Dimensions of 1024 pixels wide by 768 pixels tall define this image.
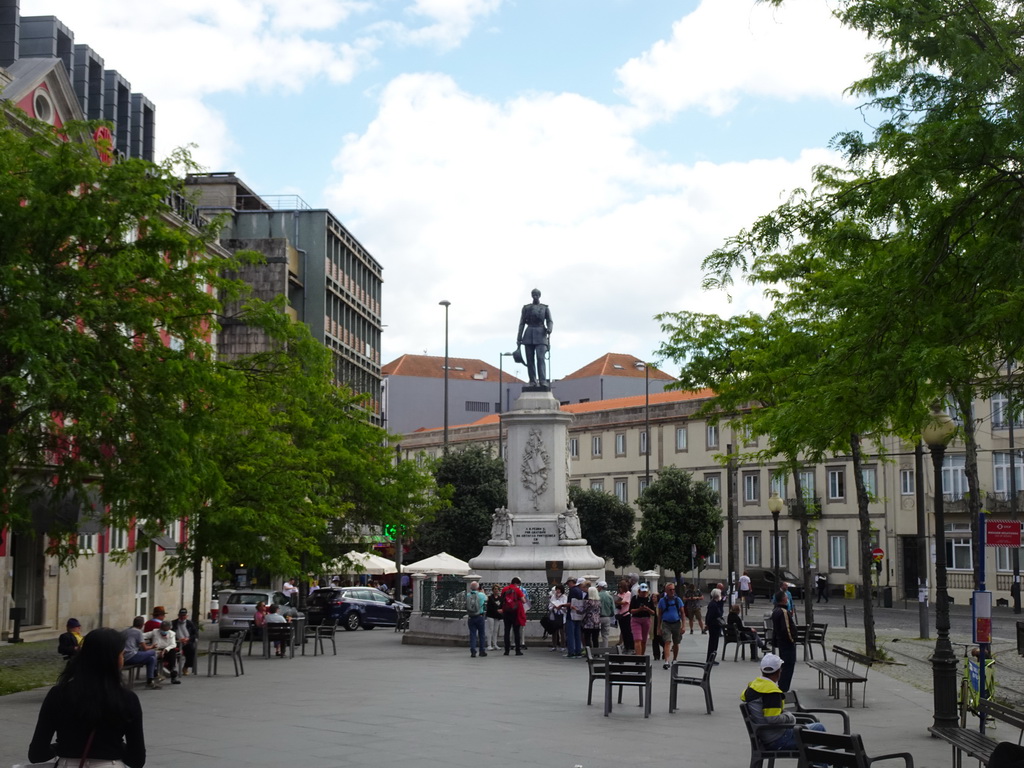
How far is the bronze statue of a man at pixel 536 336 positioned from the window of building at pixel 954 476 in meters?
32.4

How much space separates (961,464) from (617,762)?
51338 mm

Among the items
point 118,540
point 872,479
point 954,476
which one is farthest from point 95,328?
point 872,479

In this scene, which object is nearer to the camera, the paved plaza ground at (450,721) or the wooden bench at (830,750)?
the wooden bench at (830,750)

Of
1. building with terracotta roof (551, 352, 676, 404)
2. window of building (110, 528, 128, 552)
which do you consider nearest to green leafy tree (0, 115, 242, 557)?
window of building (110, 528, 128, 552)

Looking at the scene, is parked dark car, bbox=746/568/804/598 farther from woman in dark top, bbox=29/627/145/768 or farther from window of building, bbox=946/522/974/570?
woman in dark top, bbox=29/627/145/768

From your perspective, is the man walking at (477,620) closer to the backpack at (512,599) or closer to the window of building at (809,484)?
the backpack at (512,599)

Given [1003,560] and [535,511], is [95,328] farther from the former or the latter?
[1003,560]

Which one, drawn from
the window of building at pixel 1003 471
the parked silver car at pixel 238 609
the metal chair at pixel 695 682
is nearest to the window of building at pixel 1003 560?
the window of building at pixel 1003 471

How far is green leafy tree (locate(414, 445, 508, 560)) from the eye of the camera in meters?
64.1

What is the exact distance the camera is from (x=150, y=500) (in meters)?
19.9

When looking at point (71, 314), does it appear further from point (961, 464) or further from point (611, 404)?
point (611, 404)

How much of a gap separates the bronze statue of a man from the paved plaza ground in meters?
11.3

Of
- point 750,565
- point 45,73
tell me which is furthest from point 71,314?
point 750,565

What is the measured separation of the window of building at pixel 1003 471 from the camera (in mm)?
57406
